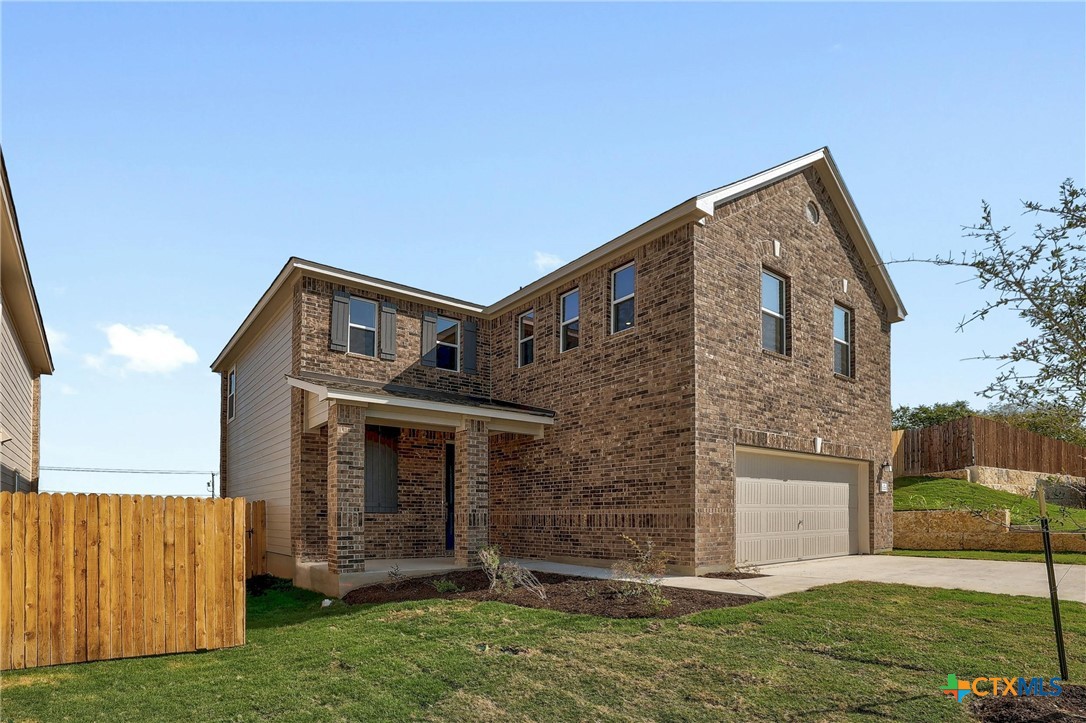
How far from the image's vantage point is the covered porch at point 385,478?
513 inches

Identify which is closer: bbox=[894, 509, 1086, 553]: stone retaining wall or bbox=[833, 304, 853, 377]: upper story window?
bbox=[894, 509, 1086, 553]: stone retaining wall

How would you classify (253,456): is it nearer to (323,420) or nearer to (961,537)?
(323,420)

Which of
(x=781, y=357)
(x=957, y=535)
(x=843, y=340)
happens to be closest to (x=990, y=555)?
(x=957, y=535)

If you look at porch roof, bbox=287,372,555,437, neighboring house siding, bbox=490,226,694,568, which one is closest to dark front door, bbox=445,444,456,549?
neighboring house siding, bbox=490,226,694,568

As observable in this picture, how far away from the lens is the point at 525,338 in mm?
17875

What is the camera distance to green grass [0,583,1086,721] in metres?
6.04

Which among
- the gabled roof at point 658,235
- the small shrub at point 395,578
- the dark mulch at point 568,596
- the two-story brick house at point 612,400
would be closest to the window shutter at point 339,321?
the two-story brick house at point 612,400

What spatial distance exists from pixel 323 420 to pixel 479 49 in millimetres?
7608

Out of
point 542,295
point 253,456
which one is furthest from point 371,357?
point 253,456

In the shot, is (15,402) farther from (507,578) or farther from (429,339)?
(507,578)

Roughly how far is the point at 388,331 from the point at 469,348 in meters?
2.41

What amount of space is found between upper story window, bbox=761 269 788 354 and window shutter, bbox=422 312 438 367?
7.62 meters

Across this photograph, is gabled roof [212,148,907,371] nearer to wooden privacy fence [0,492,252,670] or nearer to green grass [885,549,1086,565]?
green grass [885,549,1086,565]

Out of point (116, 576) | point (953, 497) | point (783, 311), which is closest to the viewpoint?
point (116, 576)
